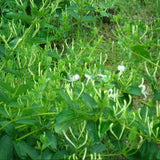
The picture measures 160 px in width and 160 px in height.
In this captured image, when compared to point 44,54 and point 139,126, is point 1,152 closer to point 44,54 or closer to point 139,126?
point 139,126

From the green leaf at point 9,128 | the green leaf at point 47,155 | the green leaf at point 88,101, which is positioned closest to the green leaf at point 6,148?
the green leaf at point 9,128

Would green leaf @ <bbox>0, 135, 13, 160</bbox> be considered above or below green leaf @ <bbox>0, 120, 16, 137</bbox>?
below

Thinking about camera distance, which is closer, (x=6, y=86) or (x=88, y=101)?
(x=88, y=101)

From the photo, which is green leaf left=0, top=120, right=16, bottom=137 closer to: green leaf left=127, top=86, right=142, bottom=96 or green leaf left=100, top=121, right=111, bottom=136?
green leaf left=100, top=121, right=111, bottom=136

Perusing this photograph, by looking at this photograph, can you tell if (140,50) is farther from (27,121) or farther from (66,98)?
(27,121)

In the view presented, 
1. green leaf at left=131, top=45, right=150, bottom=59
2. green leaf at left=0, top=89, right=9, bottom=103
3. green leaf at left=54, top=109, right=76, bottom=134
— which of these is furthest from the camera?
green leaf at left=131, top=45, right=150, bottom=59

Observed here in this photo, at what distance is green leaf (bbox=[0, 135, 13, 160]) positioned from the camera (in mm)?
1358

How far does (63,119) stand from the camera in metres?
1.23

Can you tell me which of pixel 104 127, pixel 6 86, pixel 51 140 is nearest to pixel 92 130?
pixel 104 127

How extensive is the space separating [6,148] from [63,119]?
0.30 metres

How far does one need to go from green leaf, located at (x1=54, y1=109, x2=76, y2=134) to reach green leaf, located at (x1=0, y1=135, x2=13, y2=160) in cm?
24

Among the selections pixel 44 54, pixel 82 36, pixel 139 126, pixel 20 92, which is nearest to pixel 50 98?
pixel 20 92

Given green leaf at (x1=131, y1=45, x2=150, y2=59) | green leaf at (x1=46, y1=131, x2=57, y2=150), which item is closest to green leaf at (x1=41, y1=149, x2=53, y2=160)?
green leaf at (x1=46, y1=131, x2=57, y2=150)

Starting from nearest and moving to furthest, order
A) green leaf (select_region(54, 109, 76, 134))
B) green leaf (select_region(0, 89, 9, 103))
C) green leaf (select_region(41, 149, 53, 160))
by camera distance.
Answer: green leaf (select_region(54, 109, 76, 134))
green leaf (select_region(41, 149, 53, 160))
green leaf (select_region(0, 89, 9, 103))
